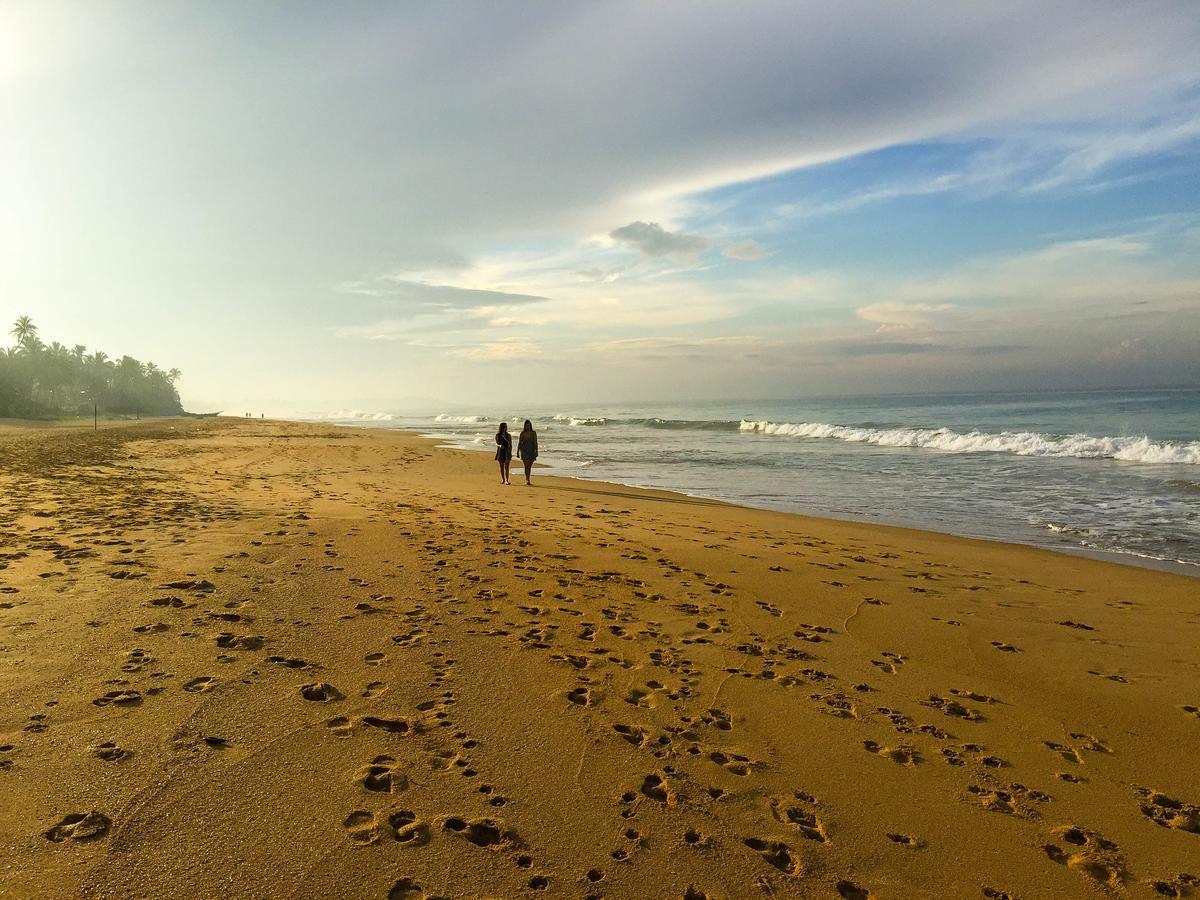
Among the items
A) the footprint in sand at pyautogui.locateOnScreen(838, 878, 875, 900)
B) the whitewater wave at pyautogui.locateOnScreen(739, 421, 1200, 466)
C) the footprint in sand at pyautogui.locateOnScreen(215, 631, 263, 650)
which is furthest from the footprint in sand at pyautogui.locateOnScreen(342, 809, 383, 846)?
the whitewater wave at pyautogui.locateOnScreen(739, 421, 1200, 466)

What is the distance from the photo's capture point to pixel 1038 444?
2839 cm

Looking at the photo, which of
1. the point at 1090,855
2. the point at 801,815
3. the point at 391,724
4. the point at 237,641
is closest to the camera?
the point at 1090,855

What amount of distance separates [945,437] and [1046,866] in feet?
114

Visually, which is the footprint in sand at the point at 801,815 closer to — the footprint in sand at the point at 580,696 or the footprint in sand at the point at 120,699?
the footprint in sand at the point at 580,696

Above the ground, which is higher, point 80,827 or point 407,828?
point 80,827

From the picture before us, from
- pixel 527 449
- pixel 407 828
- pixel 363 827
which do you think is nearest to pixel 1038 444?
pixel 527 449

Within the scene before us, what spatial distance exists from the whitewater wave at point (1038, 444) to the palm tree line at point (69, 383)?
6897 centimetres

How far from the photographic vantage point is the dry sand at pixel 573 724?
2951mm

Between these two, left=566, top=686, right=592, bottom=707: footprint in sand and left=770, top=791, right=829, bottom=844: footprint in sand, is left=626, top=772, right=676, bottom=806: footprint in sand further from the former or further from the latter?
left=566, top=686, right=592, bottom=707: footprint in sand

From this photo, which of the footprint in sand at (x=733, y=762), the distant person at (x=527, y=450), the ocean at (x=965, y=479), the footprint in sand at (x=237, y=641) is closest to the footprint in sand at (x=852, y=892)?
the footprint in sand at (x=733, y=762)

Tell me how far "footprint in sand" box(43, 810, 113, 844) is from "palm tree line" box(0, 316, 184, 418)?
73151 mm

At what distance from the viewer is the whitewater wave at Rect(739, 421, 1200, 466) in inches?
906

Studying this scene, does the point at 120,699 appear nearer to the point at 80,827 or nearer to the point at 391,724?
the point at 80,827

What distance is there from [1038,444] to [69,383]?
329ft
